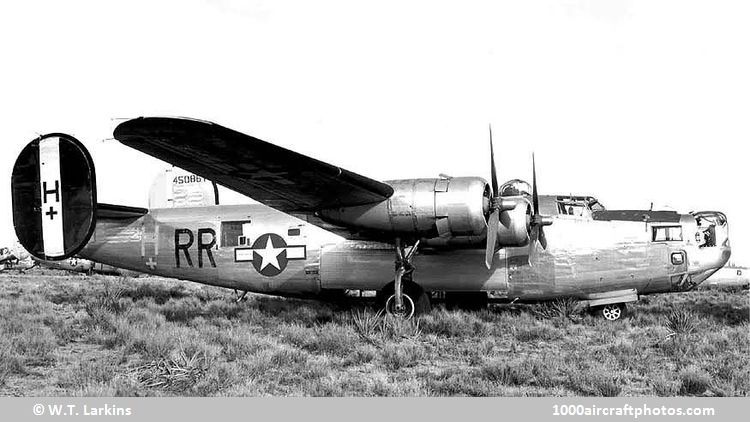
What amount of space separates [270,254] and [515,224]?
201 inches

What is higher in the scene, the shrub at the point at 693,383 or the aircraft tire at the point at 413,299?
the aircraft tire at the point at 413,299

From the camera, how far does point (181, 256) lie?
1276 centimetres

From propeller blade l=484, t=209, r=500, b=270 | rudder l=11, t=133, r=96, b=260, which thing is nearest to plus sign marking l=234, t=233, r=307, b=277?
rudder l=11, t=133, r=96, b=260

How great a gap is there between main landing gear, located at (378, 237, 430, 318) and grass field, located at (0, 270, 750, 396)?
270 millimetres

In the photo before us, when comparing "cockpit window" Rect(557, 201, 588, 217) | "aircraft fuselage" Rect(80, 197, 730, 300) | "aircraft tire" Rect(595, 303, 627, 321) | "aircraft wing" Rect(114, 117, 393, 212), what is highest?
"aircraft wing" Rect(114, 117, 393, 212)

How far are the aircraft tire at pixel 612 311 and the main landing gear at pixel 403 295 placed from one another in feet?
12.0

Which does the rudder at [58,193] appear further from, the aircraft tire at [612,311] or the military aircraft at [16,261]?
the military aircraft at [16,261]

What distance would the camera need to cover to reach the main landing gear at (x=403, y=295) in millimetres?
9977

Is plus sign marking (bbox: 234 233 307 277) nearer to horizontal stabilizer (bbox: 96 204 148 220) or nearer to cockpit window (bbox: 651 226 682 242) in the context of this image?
horizontal stabilizer (bbox: 96 204 148 220)

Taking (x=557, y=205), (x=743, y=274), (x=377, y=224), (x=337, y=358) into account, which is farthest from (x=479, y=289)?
(x=743, y=274)

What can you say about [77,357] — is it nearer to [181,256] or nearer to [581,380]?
[181,256]

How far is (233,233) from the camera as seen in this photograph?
12.6 m

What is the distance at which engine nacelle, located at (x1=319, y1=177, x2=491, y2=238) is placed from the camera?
9305mm

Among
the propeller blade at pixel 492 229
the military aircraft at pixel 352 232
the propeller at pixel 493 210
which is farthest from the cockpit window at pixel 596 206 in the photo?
the propeller blade at pixel 492 229
